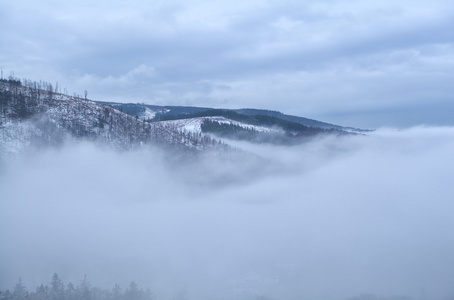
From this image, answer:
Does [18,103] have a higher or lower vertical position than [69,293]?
higher

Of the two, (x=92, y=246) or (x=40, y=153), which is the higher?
(x=40, y=153)

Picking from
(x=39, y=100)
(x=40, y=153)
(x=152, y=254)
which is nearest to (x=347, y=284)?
(x=152, y=254)

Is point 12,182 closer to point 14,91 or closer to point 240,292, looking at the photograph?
point 14,91

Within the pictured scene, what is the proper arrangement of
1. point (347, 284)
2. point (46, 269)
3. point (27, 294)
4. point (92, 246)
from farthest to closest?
1. point (92, 246)
2. point (347, 284)
3. point (46, 269)
4. point (27, 294)

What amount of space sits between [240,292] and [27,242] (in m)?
90.6

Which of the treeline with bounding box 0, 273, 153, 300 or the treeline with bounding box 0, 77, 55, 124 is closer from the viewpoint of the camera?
the treeline with bounding box 0, 273, 153, 300

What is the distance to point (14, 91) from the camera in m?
194

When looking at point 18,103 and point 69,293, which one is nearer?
point 69,293

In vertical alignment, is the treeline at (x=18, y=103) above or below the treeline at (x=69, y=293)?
above

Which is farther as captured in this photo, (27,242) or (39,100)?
(39,100)

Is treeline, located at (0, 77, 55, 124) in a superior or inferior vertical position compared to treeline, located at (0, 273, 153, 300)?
superior

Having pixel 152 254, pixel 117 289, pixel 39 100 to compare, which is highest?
pixel 39 100

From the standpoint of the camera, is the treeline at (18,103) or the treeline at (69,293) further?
the treeline at (18,103)

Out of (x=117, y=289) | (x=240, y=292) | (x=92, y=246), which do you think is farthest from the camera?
(x=92, y=246)
